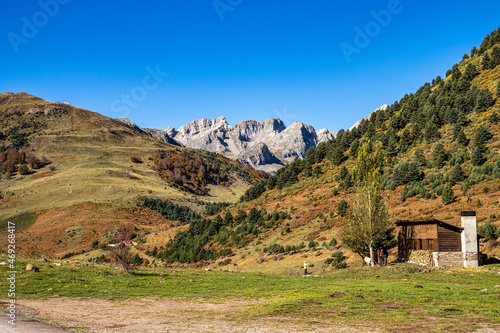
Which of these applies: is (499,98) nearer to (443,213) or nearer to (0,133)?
(443,213)

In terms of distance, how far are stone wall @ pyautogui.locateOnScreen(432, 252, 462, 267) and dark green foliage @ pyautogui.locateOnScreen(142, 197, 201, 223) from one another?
3472 inches

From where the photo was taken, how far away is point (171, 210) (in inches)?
Result: 4633

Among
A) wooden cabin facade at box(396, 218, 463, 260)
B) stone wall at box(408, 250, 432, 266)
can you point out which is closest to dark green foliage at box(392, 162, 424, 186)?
wooden cabin facade at box(396, 218, 463, 260)

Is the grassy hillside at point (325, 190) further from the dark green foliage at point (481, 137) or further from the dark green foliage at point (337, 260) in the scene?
the dark green foliage at point (337, 260)

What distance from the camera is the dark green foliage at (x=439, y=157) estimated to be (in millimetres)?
65062

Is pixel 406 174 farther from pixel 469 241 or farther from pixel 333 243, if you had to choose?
pixel 469 241

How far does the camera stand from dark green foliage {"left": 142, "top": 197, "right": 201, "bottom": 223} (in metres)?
114

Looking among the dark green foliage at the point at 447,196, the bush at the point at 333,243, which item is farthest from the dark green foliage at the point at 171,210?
the dark green foliage at the point at 447,196

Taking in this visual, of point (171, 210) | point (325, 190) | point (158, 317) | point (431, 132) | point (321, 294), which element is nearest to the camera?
point (158, 317)

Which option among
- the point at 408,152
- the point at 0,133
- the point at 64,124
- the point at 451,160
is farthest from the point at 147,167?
the point at 451,160

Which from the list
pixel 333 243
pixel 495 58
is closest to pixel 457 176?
pixel 333 243

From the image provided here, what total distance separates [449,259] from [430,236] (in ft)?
8.25

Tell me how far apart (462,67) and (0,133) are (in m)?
192

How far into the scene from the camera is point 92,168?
142 metres
